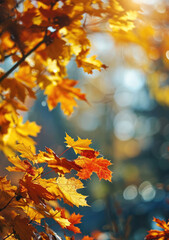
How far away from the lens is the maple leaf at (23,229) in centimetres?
81

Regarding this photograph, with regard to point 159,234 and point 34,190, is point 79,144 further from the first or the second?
point 159,234

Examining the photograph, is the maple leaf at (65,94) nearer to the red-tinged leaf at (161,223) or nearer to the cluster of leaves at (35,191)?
the cluster of leaves at (35,191)

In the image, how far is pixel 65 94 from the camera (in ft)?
5.14

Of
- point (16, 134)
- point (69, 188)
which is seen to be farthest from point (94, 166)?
point (16, 134)

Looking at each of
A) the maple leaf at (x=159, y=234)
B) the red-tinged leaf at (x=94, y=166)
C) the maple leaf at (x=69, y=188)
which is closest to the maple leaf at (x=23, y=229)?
the maple leaf at (x=69, y=188)

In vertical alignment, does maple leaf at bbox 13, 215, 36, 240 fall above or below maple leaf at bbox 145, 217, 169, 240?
above

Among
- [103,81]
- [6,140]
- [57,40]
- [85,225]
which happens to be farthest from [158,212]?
[57,40]

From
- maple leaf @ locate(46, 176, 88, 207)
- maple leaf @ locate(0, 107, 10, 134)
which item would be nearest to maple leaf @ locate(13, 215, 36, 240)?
maple leaf @ locate(46, 176, 88, 207)

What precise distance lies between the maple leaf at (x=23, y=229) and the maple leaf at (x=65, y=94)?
81cm

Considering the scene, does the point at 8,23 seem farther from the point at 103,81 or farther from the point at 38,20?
the point at 103,81

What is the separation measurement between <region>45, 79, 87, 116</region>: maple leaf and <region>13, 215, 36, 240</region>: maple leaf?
2.66 ft

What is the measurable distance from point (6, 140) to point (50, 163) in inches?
32.7

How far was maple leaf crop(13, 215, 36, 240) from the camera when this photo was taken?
0.81 meters

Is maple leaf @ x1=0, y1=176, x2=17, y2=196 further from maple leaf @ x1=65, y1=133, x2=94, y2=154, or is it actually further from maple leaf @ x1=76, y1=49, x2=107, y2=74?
maple leaf @ x1=76, y1=49, x2=107, y2=74
